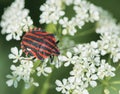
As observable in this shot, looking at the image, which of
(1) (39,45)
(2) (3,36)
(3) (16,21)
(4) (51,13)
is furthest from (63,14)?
(2) (3,36)

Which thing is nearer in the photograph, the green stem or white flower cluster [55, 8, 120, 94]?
white flower cluster [55, 8, 120, 94]

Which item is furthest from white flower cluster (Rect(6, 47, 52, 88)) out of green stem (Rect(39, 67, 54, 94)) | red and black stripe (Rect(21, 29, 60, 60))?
green stem (Rect(39, 67, 54, 94))

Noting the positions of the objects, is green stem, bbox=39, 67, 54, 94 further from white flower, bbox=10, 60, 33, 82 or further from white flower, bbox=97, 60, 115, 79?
white flower, bbox=97, 60, 115, 79

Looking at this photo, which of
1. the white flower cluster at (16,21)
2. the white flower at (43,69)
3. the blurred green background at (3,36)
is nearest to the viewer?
the white flower at (43,69)

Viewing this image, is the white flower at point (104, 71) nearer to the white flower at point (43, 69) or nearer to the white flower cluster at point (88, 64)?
the white flower cluster at point (88, 64)

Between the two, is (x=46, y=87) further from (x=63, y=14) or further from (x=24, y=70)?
(x=63, y=14)

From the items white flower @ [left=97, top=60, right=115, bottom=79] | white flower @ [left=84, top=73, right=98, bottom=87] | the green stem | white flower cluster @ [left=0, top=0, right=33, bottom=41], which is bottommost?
white flower @ [left=84, top=73, right=98, bottom=87]

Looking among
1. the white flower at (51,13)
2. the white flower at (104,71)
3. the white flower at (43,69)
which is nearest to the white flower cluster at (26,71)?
the white flower at (43,69)
